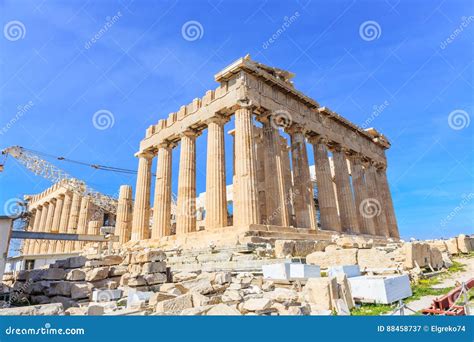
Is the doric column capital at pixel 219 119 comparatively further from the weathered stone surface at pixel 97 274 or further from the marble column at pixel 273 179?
the weathered stone surface at pixel 97 274

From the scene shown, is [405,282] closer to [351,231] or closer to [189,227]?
[189,227]

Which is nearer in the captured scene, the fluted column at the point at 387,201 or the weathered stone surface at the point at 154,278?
the weathered stone surface at the point at 154,278

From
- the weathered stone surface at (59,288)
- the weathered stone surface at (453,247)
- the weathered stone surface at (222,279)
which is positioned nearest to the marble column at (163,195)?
the weathered stone surface at (59,288)

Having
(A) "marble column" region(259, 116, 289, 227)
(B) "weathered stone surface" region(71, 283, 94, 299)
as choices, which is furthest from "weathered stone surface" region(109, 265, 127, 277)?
(A) "marble column" region(259, 116, 289, 227)

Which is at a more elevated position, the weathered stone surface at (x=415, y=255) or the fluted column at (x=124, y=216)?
the fluted column at (x=124, y=216)

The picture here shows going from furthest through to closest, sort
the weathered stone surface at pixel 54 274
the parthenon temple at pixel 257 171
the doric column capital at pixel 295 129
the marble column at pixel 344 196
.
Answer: the marble column at pixel 344 196, the doric column capital at pixel 295 129, the parthenon temple at pixel 257 171, the weathered stone surface at pixel 54 274

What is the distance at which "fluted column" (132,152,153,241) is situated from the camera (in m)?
27.2

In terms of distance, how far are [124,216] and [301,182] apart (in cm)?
1761

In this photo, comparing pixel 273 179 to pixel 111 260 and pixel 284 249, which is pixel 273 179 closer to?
pixel 284 249

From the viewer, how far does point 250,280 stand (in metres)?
9.77

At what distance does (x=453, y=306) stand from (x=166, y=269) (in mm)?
9182

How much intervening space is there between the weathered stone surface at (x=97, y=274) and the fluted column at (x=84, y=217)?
36.2 meters

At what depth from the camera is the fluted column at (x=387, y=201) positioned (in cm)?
3588
